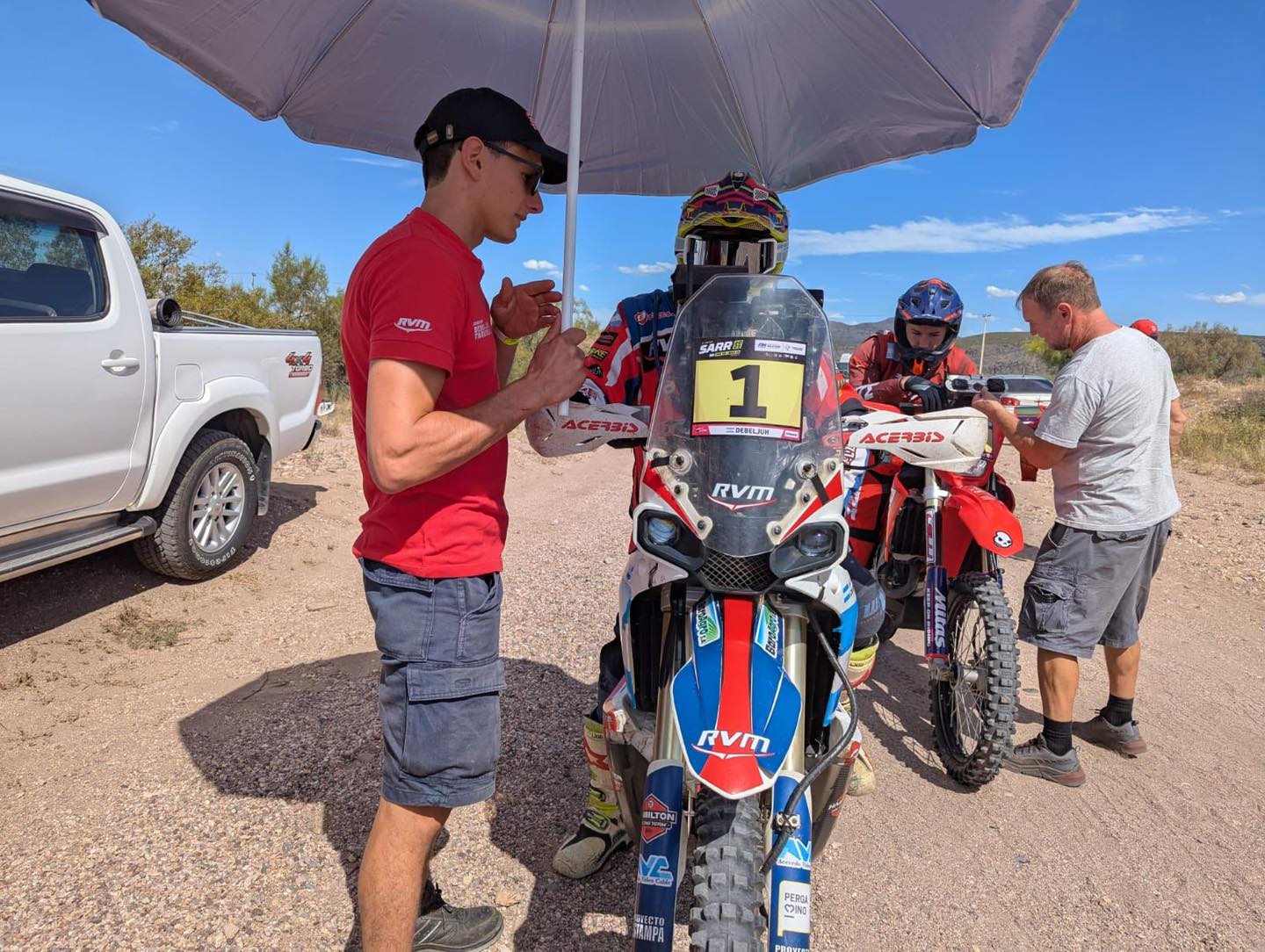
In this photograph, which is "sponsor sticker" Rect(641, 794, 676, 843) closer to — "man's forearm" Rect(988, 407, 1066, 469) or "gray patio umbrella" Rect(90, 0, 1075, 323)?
"gray patio umbrella" Rect(90, 0, 1075, 323)

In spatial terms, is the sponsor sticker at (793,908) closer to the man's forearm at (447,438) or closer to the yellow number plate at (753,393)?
the yellow number plate at (753,393)

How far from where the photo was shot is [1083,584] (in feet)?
12.0

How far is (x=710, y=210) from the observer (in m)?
2.59

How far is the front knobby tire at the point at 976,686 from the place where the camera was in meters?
3.33

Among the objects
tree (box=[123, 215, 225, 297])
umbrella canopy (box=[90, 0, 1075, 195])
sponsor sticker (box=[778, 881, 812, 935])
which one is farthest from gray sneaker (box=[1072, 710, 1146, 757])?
tree (box=[123, 215, 225, 297])

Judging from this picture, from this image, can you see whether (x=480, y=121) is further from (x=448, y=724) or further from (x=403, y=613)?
(x=448, y=724)

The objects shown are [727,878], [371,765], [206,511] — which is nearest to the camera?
[727,878]

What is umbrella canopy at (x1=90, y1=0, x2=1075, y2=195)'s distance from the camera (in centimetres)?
258

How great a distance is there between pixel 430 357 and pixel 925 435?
137 cm

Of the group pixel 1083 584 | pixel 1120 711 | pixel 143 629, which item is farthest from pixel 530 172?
pixel 143 629

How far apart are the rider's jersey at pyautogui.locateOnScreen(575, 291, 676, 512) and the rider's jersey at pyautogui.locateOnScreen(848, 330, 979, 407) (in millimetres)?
2225

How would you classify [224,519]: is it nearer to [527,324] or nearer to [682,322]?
[527,324]

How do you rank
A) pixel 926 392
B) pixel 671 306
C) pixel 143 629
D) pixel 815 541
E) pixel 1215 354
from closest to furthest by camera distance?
1. pixel 815 541
2. pixel 671 306
3. pixel 926 392
4. pixel 143 629
5. pixel 1215 354

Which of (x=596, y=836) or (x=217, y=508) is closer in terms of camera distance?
(x=596, y=836)
